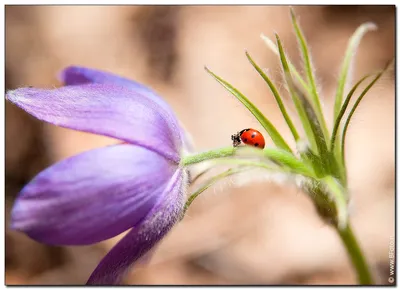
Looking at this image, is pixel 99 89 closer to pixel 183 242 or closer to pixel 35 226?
pixel 35 226

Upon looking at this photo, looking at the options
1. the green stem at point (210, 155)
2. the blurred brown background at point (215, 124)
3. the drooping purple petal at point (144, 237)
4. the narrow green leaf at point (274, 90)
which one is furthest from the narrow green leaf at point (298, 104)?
the blurred brown background at point (215, 124)

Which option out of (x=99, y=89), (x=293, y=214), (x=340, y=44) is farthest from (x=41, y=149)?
(x=99, y=89)

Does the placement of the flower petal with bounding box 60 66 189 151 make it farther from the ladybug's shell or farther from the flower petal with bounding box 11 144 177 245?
the flower petal with bounding box 11 144 177 245

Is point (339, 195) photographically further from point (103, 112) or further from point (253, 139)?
point (103, 112)

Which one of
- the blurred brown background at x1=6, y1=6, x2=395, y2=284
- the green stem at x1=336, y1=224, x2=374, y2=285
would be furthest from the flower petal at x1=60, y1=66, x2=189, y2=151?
the blurred brown background at x1=6, y1=6, x2=395, y2=284

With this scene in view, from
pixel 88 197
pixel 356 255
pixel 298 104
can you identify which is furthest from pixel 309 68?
pixel 88 197
